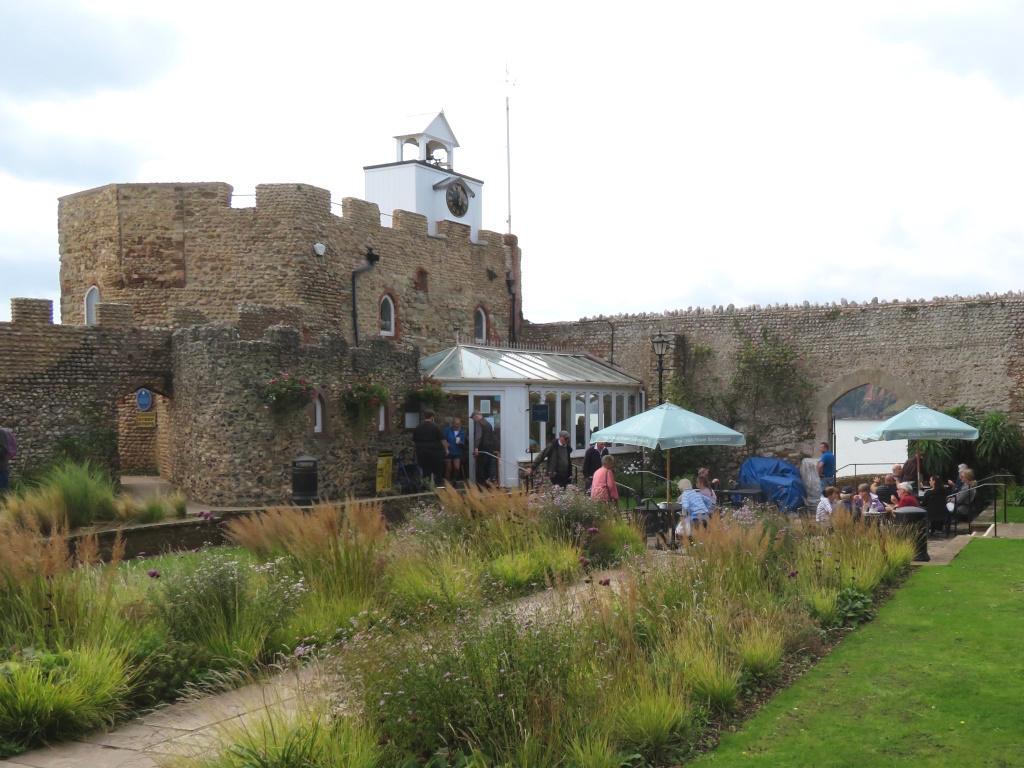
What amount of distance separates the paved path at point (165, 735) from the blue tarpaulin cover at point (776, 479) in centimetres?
1277

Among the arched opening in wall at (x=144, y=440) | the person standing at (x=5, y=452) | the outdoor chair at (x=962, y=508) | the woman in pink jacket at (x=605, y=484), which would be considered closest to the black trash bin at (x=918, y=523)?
the outdoor chair at (x=962, y=508)

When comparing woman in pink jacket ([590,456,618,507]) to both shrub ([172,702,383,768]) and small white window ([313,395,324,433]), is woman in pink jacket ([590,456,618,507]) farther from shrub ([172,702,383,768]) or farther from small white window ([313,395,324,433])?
shrub ([172,702,383,768])

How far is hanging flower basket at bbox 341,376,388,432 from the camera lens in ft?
55.6

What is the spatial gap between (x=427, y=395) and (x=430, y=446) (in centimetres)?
156

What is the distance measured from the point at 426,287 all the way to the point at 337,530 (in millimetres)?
16039

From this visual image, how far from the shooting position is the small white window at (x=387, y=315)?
2244 cm

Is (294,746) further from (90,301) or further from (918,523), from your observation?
(90,301)

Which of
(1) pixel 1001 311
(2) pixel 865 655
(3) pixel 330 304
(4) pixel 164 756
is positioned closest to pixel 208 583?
(4) pixel 164 756

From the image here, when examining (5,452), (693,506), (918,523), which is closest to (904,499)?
(918,523)

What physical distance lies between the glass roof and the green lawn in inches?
492

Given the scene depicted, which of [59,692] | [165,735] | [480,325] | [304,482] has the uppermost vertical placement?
[480,325]

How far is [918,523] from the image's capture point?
11062mm

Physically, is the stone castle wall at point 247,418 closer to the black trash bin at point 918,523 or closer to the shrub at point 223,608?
the shrub at point 223,608

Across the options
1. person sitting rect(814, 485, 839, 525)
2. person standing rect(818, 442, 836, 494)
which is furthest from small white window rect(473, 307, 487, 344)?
person sitting rect(814, 485, 839, 525)
